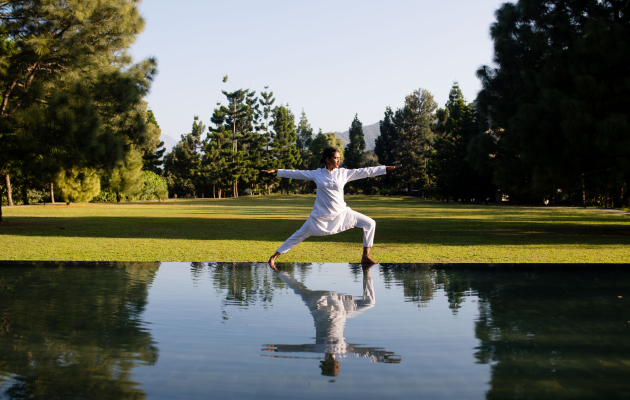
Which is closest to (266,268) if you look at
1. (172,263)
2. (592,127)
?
(172,263)

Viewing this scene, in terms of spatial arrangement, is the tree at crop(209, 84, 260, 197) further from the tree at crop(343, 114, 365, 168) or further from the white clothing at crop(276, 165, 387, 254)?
the white clothing at crop(276, 165, 387, 254)

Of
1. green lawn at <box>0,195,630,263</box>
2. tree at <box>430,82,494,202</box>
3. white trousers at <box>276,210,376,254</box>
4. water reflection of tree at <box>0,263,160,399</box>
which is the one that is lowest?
green lawn at <box>0,195,630,263</box>

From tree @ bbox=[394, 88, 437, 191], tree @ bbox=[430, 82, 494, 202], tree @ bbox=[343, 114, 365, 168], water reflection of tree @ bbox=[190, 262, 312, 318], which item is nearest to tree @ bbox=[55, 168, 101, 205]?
tree @ bbox=[430, 82, 494, 202]

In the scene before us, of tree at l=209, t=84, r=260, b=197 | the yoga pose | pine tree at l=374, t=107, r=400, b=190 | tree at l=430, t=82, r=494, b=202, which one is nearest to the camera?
the yoga pose

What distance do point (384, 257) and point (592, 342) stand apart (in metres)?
5.27

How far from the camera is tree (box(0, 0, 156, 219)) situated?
13.3m

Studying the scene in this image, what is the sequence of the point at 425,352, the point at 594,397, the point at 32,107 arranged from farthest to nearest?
1. the point at 32,107
2. the point at 425,352
3. the point at 594,397

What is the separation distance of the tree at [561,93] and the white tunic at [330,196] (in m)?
7.63

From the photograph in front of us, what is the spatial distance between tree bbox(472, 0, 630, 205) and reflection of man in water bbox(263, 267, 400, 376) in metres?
8.92

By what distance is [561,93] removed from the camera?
12102mm

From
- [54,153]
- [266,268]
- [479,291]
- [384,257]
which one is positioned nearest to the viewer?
[479,291]

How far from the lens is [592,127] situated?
11.7m

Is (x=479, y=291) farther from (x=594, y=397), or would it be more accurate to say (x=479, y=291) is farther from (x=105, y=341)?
(x=105, y=341)

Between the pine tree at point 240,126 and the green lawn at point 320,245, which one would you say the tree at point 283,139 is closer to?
the pine tree at point 240,126
